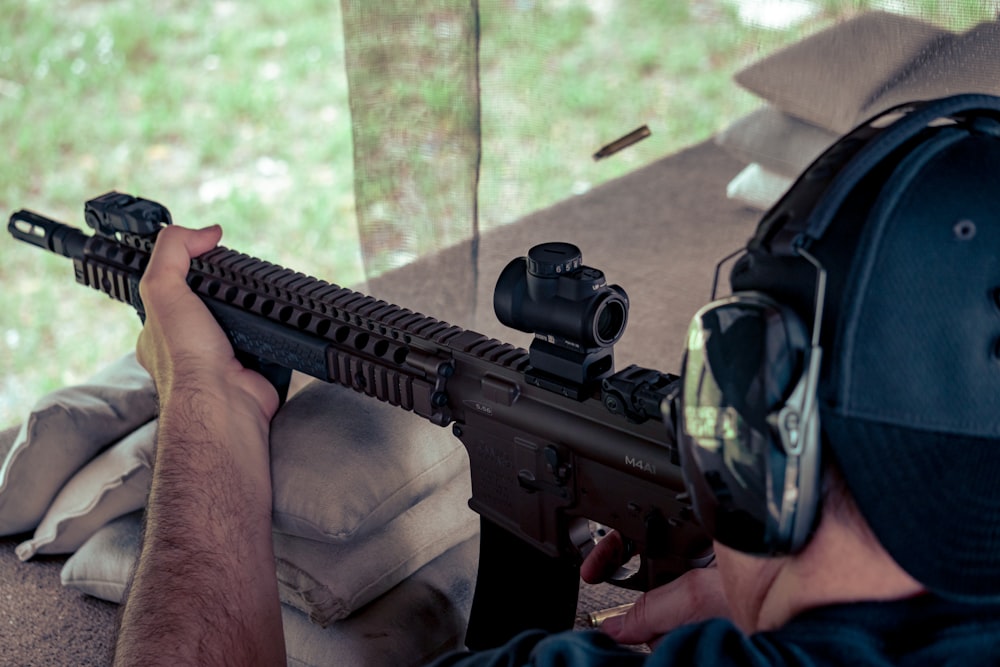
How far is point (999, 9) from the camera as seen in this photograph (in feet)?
4.56

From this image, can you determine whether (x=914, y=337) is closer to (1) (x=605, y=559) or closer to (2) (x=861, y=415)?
(2) (x=861, y=415)

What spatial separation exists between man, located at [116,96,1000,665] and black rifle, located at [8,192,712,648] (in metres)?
0.13

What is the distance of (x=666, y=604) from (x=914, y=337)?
0.57 m

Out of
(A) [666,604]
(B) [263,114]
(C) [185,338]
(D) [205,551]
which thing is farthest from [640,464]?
(B) [263,114]

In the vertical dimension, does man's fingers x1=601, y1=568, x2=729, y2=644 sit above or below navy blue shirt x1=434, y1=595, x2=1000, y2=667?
below

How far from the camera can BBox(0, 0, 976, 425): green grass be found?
1955mm

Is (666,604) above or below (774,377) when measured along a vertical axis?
below

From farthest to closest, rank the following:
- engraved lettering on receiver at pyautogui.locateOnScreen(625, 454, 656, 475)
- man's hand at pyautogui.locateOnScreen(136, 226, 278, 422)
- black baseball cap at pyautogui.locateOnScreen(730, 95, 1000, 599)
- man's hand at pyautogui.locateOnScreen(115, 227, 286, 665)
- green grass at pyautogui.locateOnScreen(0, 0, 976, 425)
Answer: green grass at pyautogui.locateOnScreen(0, 0, 976, 425)
man's hand at pyautogui.locateOnScreen(136, 226, 278, 422)
man's hand at pyautogui.locateOnScreen(115, 227, 286, 665)
engraved lettering on receiver at pyautogui.locateOnScreen(625, 454, 656, 475)
black baseball cap at pyautogui.locateOnScreen(730, 95, 1000, 599)

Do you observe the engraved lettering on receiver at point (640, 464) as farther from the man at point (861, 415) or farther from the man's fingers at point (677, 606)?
the man at point (861, 415)

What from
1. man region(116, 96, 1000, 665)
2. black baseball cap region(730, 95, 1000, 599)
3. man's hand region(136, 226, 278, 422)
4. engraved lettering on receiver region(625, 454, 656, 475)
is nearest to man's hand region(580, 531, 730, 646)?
engraved lettering on receiver region(625, 454, 656, 475)

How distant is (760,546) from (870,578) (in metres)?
0.08

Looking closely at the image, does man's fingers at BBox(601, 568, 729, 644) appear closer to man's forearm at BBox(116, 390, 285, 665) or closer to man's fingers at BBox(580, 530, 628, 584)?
man's fingers at BBox(580, 530, 628, 584)

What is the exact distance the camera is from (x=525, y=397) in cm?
123

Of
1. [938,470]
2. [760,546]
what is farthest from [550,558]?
[938,470]
